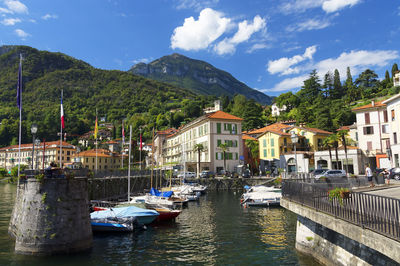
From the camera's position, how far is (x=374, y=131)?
57.1 metres

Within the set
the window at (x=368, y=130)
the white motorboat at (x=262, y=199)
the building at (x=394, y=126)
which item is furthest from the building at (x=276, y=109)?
the white motorboat at (x=262, y=199)

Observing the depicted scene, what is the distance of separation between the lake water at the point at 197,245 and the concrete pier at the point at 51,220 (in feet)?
1.83

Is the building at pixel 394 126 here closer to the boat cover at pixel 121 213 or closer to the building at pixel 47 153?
the boat cover at pixel 121 213

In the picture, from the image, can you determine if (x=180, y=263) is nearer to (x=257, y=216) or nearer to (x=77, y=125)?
(x=257, y=216)

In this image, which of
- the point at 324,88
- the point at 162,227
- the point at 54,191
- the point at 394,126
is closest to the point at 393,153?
the point at 394,126

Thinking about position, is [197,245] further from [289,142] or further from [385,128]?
[289,142]

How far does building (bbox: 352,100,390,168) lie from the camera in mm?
55125

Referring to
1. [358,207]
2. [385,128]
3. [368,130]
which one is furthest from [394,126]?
[358,207]

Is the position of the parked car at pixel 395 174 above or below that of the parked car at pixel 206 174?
above

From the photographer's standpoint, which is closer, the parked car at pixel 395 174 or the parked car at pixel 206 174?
the parked car at pixel 395 174

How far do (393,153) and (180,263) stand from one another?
44.6m

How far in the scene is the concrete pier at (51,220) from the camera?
51.2ft

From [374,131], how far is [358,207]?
56.0 m

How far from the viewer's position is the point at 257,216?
29.6m
